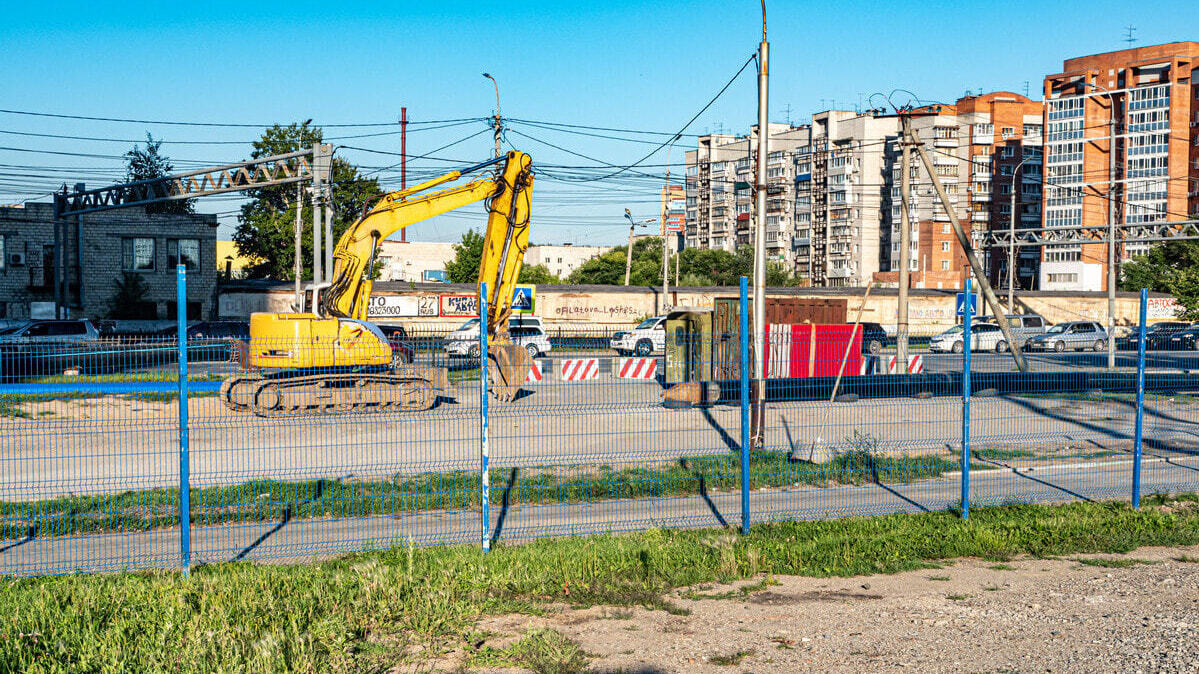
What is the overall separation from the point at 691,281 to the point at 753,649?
2995 inches

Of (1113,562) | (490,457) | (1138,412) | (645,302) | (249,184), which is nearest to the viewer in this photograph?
(1113,562)

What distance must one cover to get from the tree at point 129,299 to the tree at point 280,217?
1098 cm

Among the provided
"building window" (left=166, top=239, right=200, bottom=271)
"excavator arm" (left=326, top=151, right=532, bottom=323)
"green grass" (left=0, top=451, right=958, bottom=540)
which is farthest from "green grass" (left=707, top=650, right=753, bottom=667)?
"building window" (left=166, top=239, right=200, bottom=271)

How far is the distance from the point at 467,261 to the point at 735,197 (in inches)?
2089

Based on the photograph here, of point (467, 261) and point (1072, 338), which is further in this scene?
point (467, 261)

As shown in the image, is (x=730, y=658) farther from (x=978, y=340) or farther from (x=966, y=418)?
(x=978, y=340)

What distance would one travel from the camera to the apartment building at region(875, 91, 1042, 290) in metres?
96.2

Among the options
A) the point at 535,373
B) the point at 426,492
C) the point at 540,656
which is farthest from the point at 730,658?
the point at 426,492

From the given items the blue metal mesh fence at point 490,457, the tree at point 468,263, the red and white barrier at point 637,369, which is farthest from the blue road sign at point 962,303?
the tree at point 468,263

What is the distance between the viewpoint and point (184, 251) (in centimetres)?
5253

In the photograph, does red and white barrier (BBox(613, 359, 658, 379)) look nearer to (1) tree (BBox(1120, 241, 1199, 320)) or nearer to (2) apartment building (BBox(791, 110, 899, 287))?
(1) tree (BBox(1120, 241, 1199, 320))

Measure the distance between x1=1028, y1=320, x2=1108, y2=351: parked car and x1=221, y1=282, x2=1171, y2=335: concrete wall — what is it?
40.0ft

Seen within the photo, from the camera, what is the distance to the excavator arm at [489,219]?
72.1 feet

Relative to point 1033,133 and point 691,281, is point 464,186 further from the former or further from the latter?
point 1033,133
